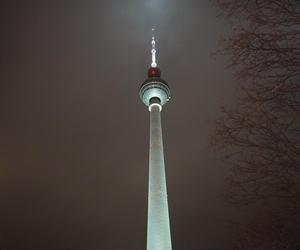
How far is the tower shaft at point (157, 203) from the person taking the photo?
3928 cm

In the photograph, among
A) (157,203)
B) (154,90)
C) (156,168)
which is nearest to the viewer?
(157,203)

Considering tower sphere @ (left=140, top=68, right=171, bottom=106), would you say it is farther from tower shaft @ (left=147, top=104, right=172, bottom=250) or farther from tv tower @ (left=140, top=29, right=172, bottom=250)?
tower shaft @ (left=147, top=104, right=172, bottom=250)

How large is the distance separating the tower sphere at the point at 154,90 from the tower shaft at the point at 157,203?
7480mm

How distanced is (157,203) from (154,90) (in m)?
21.0

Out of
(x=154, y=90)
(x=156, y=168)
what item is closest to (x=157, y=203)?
(x=156, y=168)

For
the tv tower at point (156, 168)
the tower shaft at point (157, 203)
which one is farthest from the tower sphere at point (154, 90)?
the tower shaft at point (157, 203)

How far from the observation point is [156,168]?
4459cm

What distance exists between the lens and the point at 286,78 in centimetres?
917

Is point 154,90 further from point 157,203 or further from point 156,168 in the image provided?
point 157,203

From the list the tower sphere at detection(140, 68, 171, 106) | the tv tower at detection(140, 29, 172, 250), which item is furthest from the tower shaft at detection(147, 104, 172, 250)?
the tower sphere at detection(140, 68, 171, 106)

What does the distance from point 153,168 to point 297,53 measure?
36647 millimetres

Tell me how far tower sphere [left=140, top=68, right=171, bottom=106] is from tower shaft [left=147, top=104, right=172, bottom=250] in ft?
24.5

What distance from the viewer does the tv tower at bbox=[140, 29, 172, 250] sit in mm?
39656

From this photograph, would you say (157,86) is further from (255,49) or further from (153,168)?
(255,49)
